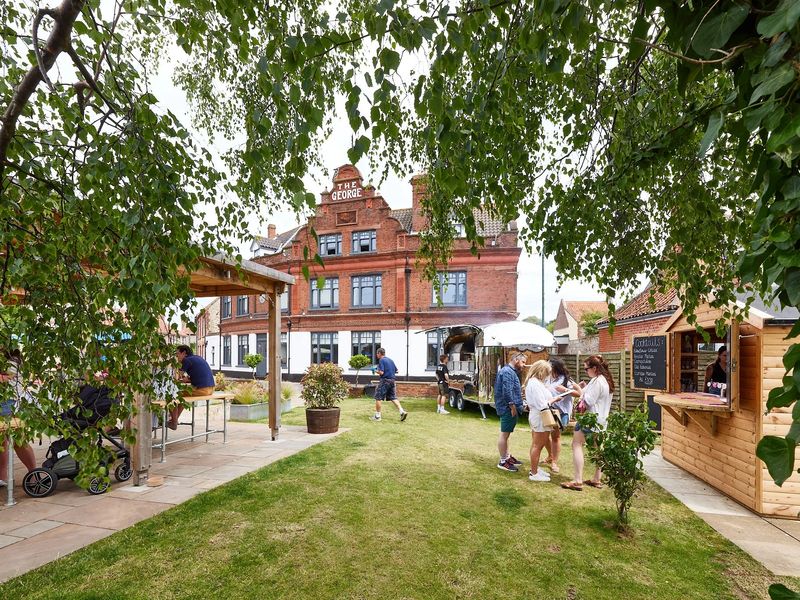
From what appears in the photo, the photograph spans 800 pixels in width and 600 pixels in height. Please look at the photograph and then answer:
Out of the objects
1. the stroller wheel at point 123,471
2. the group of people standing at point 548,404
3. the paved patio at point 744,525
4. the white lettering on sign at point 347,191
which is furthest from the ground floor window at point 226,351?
the paved patio at point 744,525

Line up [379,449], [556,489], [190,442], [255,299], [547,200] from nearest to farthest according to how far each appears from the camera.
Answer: [547,200] < [556,489] < [379,449] < [190,442] < [255,299]

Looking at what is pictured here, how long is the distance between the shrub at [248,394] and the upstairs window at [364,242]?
1222 cm

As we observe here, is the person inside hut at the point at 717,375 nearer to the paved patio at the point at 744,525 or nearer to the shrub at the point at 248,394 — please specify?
the paved patio at the point at 744,525

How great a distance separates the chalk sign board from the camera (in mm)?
7477

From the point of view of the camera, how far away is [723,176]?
3613mm

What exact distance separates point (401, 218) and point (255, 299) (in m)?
10.9

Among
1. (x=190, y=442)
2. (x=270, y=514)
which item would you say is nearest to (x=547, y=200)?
(x=270, y=514)

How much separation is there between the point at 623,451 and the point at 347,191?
21692 millimetres

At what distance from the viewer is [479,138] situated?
2787 mm

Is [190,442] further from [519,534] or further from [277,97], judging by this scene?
[277,97]

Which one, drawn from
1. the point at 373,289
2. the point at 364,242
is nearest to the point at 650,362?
the point at 373,289

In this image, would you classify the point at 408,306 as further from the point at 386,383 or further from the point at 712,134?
the point at 712,134

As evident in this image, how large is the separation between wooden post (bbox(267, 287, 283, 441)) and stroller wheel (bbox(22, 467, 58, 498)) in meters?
3.81

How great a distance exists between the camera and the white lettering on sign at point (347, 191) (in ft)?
78.3
